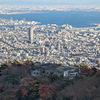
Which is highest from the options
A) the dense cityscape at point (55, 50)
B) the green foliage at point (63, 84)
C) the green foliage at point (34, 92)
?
the dense cityscape at point (55, 50)

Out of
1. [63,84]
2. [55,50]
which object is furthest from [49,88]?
[55,50]

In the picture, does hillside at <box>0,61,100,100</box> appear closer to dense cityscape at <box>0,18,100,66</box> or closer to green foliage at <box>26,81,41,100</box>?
green foliage at <box>26,81,41,100</box>

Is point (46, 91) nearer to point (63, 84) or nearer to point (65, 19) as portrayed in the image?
point (63, 84)

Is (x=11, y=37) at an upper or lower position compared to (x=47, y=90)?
upper

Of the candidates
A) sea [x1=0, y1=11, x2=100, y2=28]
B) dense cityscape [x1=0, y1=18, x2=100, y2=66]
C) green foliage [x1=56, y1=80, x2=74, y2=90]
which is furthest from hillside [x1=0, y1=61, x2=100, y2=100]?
sea [x1=0, y1=11, x2=100, y2=28]

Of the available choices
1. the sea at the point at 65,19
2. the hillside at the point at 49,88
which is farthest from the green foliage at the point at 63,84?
the sea at the point at 65,19

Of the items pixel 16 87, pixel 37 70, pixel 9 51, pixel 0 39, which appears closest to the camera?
pixel 16 87

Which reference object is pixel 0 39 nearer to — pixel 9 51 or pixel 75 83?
pixel 9 51

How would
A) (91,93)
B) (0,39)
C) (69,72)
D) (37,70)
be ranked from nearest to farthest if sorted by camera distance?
(91,93)
(69,72)
(37,70)
(0,39)

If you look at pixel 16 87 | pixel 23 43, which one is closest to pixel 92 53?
pixel 23 43

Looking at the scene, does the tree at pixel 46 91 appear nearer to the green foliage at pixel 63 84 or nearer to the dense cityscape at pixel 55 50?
the green foliage at pixel 63 84

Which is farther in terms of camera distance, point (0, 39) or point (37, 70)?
point (0, 39)
